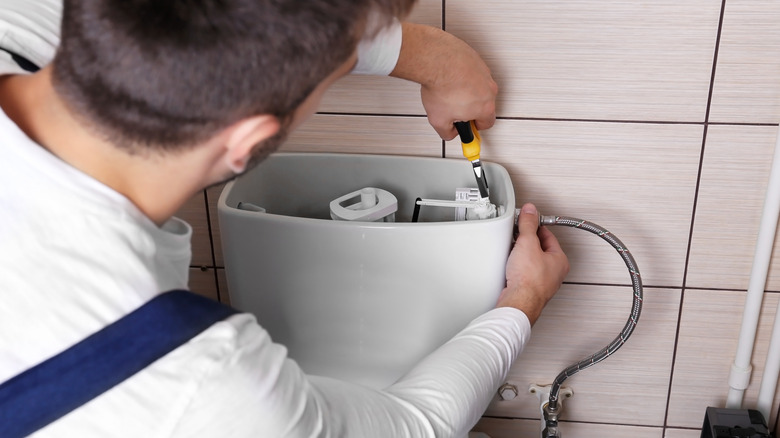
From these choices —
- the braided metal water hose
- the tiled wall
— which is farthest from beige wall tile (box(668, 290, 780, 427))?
the braided metal water hose

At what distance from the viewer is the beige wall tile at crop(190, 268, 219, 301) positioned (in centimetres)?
120

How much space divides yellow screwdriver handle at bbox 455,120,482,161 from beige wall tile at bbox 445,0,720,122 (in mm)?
72

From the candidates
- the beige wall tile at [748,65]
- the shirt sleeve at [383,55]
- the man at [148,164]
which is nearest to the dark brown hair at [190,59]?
the man at [148,164]

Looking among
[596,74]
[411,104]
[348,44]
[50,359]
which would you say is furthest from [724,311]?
[50,359]

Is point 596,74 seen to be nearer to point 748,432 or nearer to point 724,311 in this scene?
point 724,311

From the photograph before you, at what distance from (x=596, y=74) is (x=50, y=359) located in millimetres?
765

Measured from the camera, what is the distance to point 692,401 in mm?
1204

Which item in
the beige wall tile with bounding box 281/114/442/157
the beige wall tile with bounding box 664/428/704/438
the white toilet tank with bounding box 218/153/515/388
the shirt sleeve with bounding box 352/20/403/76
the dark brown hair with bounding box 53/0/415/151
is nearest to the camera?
the dark brown hair with bounding box 53/0/415/151

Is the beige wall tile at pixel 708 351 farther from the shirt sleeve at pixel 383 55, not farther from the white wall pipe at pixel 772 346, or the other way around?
the shirt sleeve at pixel 383 55

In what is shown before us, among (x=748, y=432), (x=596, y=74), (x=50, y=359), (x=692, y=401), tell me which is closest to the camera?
(x=50, y=359)

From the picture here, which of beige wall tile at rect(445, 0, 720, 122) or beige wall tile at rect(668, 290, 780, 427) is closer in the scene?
beige wall tile at rect(445, 0, 720, 122)

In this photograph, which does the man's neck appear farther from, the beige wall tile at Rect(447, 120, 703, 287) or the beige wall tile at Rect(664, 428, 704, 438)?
the beige wall tile at Rect(664, 428, 704, 438)

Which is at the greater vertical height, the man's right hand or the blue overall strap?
the blue overall strap

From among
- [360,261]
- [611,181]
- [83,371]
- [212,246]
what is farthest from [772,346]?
[83,371]
